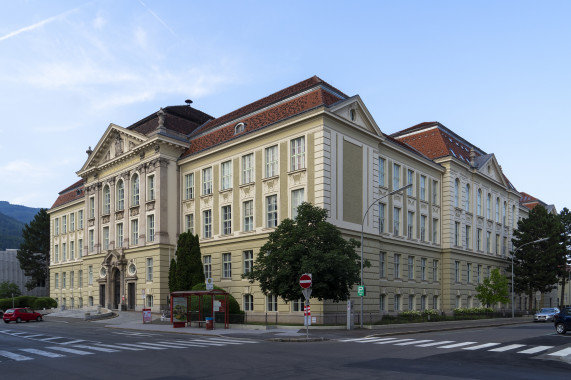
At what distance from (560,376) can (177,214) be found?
3991 centimetres

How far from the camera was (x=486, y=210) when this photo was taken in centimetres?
6197

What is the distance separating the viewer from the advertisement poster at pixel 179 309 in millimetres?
36062

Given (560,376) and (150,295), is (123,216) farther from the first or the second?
(560,376)

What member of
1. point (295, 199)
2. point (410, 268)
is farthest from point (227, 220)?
point (410, 268)

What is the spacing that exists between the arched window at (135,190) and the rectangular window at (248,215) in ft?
45.4

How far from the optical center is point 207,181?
157 feet

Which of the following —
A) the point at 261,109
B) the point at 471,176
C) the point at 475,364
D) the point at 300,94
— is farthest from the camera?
the point at 471,176

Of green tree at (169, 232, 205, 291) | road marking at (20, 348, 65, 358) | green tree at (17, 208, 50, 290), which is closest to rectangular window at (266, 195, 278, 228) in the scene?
green tree at (169, 232, 205, 291)

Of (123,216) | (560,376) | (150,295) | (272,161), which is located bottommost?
(150,295)

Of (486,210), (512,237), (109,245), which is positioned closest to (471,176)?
(486,210)

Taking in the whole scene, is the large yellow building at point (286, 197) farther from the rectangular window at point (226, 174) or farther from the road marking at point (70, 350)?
the road marking at point (70, 350)

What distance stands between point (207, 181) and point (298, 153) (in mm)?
11795

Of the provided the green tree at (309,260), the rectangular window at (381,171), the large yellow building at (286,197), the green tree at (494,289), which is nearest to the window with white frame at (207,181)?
the large yellow building at (286,197)

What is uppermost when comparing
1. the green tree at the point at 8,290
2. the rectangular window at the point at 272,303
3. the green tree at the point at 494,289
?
the rectangular window at the point at 272,303
